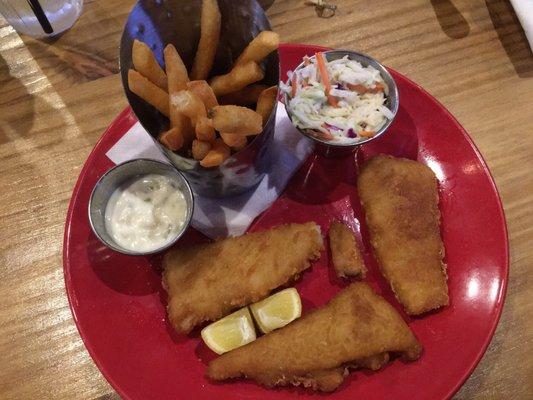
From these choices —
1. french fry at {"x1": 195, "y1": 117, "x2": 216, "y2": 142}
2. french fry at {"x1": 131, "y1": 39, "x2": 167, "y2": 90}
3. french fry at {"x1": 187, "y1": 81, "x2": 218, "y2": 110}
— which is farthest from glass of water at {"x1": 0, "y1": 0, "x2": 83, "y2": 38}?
french fry at {"x1": 195, "y1": 117, "x2": 216, "y2": 142}

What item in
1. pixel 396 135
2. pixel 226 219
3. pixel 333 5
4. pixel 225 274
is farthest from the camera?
pixel 333 5

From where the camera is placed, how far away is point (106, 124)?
2520mm

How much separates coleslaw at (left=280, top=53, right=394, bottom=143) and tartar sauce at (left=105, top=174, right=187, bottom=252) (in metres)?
0.61

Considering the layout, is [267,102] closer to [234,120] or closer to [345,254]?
[234,120]

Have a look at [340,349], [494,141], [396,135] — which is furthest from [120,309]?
[494,141]

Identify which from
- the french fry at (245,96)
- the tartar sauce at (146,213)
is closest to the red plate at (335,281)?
the tartar sauce at (146,213)

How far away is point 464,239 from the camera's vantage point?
6.89 ft

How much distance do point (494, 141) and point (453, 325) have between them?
994 millimetres

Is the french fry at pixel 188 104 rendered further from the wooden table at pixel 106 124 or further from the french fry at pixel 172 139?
the wooden table at pixel 106 124

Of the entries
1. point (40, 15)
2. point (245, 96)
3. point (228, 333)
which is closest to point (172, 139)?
point (245, 96)

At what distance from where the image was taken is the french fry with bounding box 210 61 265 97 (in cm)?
183

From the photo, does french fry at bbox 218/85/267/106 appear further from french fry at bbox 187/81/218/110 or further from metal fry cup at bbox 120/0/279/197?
french fry at bbox 187/81/218/110

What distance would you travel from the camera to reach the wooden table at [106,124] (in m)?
2.09

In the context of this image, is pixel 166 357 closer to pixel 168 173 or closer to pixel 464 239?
pixel 168 173
